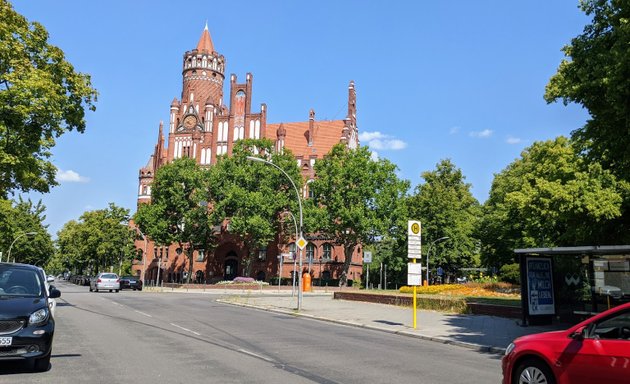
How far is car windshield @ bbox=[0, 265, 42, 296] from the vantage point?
7684 millimetres

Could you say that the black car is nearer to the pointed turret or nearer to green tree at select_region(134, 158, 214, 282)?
green tree at select_region(134, 158, 214, 282)

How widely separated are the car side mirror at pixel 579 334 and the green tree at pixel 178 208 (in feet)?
176

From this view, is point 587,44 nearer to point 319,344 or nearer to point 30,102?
point 319,344

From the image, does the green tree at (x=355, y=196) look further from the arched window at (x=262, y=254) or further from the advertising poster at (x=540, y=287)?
the advertising poster at (x=540, y=287)

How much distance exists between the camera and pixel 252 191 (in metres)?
57.8

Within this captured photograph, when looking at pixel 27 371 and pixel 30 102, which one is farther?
pixel 30 102

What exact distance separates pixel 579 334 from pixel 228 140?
6250 cm

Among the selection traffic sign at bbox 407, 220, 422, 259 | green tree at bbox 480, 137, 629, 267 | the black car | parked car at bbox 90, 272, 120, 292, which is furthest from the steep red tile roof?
the black car

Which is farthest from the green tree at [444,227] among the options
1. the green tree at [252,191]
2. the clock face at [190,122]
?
the clock face at [190,122]

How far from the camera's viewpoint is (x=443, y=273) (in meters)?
62.4

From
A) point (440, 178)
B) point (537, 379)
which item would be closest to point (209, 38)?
point (440, 178)

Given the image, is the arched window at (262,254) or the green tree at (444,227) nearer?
the green tree at (444,227)

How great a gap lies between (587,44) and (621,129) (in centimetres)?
246

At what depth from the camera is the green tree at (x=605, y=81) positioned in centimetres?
1032
